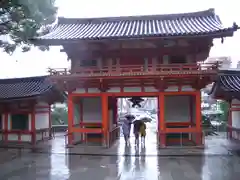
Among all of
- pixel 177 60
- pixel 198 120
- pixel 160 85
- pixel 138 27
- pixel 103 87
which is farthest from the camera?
pixel 138 27

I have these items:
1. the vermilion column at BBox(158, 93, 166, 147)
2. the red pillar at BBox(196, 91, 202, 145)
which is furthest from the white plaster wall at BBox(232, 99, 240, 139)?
the vermilion column at BBox(158, 93, 166, 147)

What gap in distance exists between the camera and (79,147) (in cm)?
1922

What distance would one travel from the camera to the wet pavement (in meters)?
12.3

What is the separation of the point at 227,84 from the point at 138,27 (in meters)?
7.49

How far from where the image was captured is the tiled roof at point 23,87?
21859 mm

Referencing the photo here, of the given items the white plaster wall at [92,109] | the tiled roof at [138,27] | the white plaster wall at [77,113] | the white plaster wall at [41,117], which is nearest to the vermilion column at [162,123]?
the tiled roof at [138,27]

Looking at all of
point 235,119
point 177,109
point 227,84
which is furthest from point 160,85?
point 235,119

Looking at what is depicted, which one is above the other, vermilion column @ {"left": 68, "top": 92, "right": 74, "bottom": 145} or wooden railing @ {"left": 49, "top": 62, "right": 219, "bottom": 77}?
wooden railing @ {"left": 49, "top": 62, "right": 219, "bottom": 77}

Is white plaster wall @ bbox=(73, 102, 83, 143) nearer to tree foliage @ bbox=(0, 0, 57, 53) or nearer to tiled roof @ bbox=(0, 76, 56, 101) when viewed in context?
tiled roof @ bbox=(0, 76, 56, 101)

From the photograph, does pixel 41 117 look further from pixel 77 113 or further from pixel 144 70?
pixel 144 70

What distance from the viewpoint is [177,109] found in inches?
817

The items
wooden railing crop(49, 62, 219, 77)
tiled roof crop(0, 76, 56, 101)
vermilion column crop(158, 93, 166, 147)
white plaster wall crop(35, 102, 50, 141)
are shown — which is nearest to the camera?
wooden railing crop(49, 62, 219, 77)

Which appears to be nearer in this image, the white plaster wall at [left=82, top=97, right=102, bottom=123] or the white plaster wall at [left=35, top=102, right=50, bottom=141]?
the white plaster wall at [left=82, top=97, right=102, bottom=123]

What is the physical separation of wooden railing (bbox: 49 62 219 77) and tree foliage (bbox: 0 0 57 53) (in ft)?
9.23
